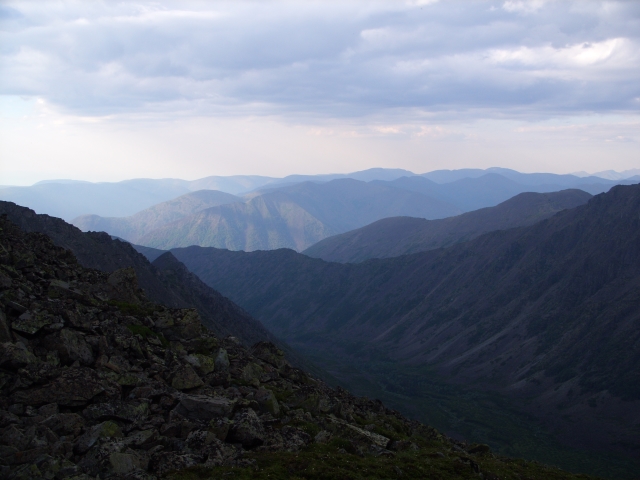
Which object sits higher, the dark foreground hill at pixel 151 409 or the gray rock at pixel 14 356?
the gray rock at pixel 14 356

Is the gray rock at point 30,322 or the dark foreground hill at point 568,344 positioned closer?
the gray rock at point 30,322

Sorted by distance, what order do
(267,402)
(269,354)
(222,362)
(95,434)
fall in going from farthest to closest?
(269,354), (222,362), (267,402), (95,434)

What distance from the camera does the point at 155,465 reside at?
18.8 metres

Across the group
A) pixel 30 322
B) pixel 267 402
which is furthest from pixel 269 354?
pixel 30 322

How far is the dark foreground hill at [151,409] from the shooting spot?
1872 centimetres

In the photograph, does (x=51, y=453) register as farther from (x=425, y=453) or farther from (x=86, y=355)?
(x=425, y=453)

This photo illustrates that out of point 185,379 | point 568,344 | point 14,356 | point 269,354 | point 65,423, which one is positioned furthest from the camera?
point 568,344

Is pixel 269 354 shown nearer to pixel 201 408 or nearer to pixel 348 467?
pixel 201 408

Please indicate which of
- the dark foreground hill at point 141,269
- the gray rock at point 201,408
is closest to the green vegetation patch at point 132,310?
the gray rock at point 201,408

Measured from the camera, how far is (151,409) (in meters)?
22.9

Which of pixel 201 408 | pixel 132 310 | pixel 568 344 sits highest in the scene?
pixel 132 310

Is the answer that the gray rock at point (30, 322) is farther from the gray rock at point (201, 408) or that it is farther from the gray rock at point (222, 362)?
the gray rock at point (222, 362)

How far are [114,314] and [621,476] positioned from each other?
310ft

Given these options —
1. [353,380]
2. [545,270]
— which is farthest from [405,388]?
[545,270]
